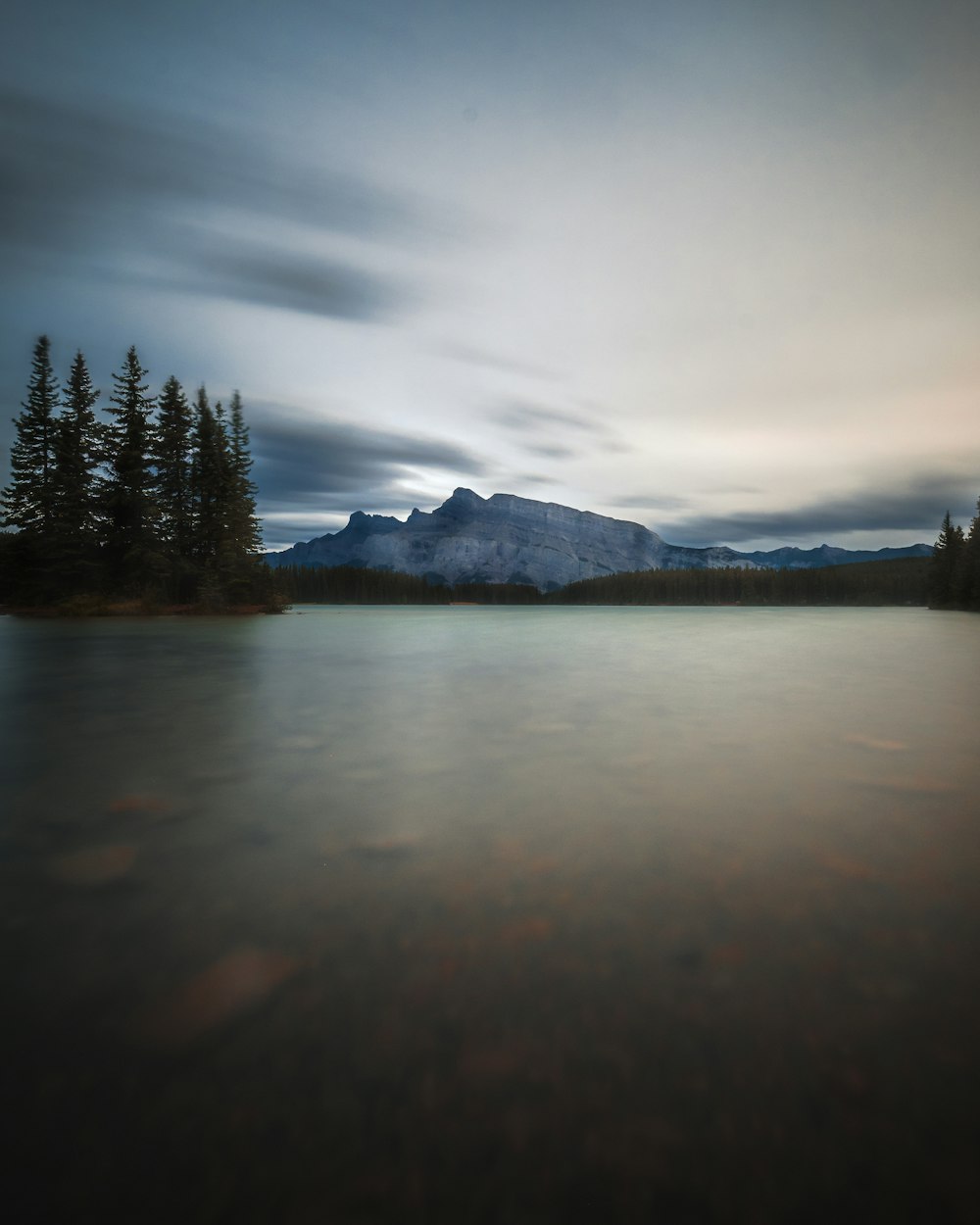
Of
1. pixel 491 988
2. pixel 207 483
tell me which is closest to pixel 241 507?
pixel 207 483

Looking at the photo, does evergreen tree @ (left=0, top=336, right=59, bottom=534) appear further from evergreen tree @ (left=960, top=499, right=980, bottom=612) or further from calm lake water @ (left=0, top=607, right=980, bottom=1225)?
evergreen tree @ (left=960, top=499, right=980, bottom=612)

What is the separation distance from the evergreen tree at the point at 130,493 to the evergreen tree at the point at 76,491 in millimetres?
1235

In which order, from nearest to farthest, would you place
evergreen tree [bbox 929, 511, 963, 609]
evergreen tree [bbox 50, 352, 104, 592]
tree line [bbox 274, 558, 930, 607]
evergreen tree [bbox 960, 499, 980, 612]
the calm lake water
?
the calm lake water, evergreen tree [bbox 50, 352, 104, 592], evergreen tree [bbox 960, 499, 980, 612], evergreen tree [bbox 929, 511, 963, 609], tree line [bbox 274, 558, 930, 607]

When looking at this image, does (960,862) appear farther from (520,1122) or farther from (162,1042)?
(162,1042)

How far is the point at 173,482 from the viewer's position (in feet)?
180

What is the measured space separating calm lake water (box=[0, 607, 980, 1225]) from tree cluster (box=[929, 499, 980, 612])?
9423cm

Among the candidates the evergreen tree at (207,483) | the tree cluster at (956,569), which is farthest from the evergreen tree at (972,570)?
the evergreen tree at (207,483)

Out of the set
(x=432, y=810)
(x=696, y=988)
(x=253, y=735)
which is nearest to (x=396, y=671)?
(x=253, y=735)

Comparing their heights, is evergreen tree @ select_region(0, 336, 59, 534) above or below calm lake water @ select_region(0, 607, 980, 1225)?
above

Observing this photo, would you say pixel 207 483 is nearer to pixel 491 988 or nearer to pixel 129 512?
pixel 129 512

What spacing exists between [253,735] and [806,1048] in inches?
333

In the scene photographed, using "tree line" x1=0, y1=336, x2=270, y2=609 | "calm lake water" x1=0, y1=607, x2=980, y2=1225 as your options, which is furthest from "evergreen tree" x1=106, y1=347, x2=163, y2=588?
"calm lake water" x1=0, y1=607, x2=980, y2=1225

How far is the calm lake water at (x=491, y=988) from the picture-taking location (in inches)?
83.4

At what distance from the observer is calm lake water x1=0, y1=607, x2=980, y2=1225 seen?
83.4 inches
